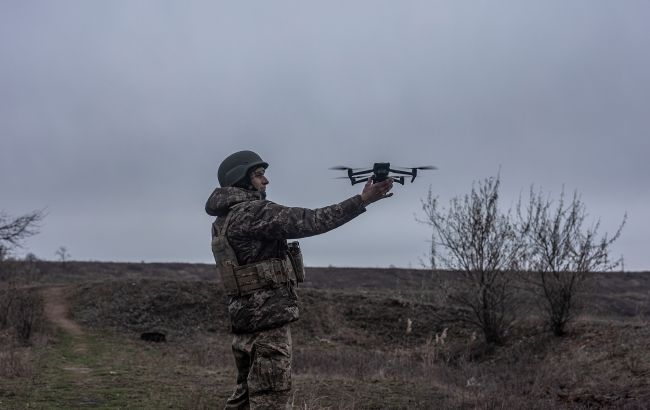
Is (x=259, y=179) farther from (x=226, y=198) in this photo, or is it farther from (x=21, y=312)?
(x=21, y=312)

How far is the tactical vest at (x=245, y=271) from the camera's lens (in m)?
5.30

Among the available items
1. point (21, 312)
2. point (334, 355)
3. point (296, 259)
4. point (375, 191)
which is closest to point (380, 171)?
point (375, 191)

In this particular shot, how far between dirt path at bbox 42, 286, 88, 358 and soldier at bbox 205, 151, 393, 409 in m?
11.2

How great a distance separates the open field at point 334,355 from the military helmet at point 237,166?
3.03 m

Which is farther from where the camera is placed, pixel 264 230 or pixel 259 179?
pixel 259 179

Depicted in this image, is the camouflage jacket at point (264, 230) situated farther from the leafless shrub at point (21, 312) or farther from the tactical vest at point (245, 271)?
the leafless shrub at point (21, 312)

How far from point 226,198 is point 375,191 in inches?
46.7

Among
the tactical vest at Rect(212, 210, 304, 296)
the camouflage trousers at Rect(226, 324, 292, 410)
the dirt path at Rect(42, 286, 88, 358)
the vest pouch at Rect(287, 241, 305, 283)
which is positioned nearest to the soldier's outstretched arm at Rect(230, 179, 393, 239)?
the tactical vest at Rect(212, 210, 304, 296)

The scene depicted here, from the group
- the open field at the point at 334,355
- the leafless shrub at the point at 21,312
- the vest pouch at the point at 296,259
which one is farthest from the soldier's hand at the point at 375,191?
the leafless shrub at the point at 21,312

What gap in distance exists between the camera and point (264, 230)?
5227 millimetres

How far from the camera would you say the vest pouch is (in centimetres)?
559

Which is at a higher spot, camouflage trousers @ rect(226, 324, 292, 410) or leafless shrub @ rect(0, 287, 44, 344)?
leafless shrub @ rect(0, 287, 44, 344)

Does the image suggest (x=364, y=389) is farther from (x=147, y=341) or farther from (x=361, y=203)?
(x=147, y=341)

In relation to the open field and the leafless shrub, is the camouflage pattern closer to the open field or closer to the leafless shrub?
the open field
